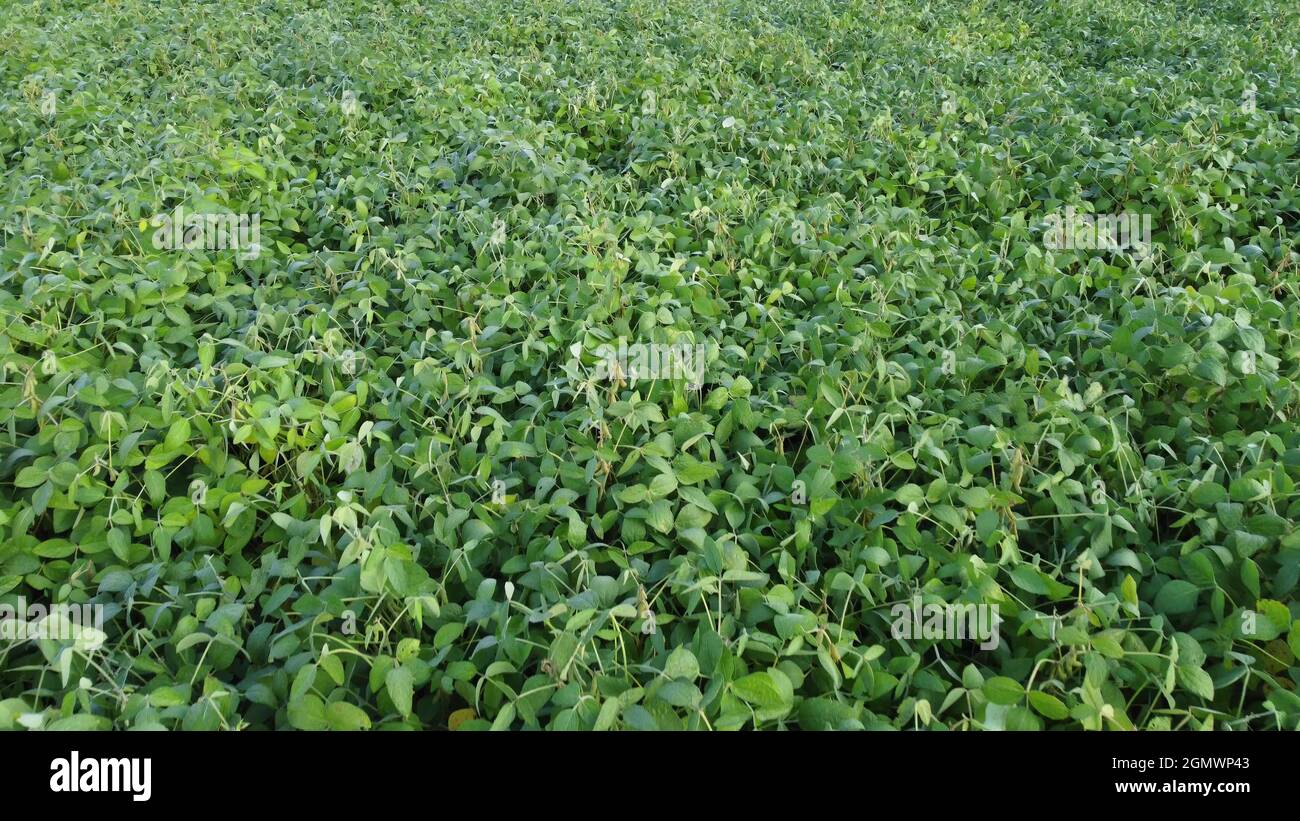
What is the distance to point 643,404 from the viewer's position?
2281 millimetres

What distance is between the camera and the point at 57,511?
2.08 m

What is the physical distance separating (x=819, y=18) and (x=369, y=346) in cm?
479

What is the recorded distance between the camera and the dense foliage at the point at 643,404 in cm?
170

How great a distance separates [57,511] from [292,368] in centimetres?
68

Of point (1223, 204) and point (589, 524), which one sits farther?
point (1223, 204)

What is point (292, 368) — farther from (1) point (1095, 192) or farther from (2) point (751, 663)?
(1) point (1095, 192)

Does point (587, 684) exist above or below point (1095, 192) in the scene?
below

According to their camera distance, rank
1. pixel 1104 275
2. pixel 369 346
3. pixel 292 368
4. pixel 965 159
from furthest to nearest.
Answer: pixel 965 159
pixel 1104 275
pixel 369 346
pixel 292 368

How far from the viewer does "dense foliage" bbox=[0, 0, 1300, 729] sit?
1.70 meters

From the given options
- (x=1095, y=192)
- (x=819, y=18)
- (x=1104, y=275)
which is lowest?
(x=1104, y=275)
